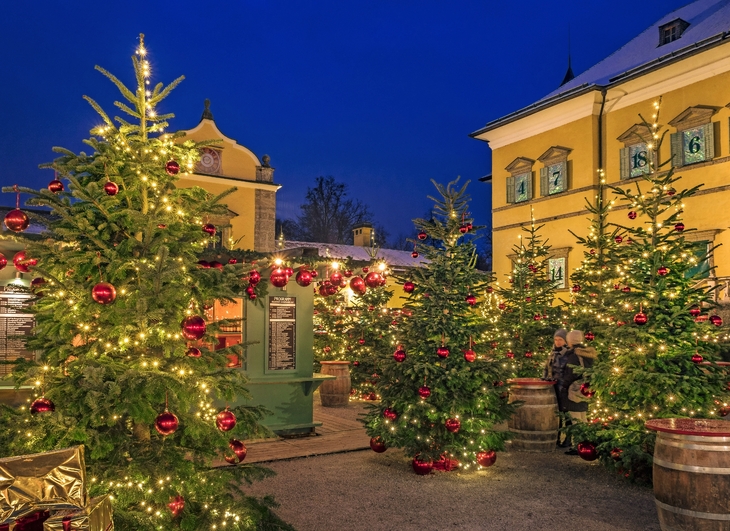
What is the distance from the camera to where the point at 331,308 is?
57.0 feet

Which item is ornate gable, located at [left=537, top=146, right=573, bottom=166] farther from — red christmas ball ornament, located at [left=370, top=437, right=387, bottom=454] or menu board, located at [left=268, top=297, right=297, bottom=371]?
→ red christmas ball ornament, located at [left=370, top=437, right=387, bottom=454]

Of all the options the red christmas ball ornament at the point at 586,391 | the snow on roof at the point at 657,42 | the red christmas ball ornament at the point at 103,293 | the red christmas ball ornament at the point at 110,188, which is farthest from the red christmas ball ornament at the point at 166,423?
the snow on roof at the point at 657,42

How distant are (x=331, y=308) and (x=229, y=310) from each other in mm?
4470

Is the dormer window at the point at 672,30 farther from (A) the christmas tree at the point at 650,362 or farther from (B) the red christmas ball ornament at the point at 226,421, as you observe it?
(B) the red christmas ball ornament at the point at 226,421

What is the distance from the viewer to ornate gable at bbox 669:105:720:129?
769 inches

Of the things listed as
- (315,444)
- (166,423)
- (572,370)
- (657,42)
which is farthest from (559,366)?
(657,42)

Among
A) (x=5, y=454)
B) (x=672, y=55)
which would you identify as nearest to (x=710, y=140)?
(x=672, y=55)

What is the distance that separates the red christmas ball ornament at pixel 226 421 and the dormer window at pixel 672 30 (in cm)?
2390

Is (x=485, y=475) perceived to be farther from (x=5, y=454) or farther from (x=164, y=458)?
(x=5, y=454)

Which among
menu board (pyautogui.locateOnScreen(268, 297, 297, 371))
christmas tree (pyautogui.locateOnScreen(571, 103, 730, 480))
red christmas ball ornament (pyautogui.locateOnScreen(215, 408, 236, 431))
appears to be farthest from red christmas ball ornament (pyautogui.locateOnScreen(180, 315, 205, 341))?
menu board (pyautogui.locateOnScreen(268, 297, 297, 371))

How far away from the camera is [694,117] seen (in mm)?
19938

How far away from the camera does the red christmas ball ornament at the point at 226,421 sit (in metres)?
4.81

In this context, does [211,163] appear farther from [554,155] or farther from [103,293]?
[103,293]

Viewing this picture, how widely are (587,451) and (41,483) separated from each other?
670 cm
